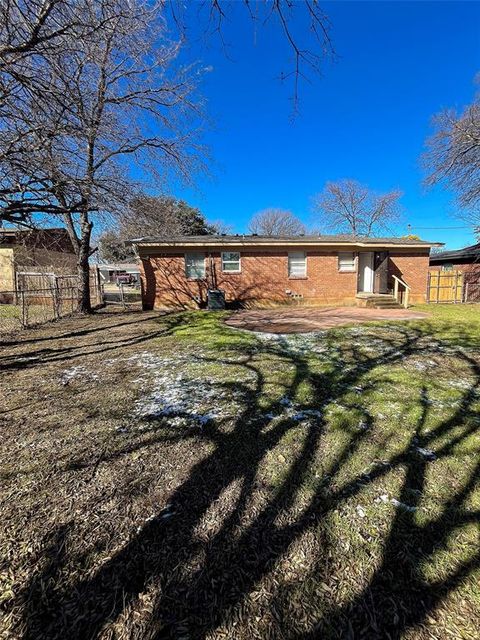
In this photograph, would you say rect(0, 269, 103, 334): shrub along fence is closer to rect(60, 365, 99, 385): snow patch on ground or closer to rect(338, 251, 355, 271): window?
rect(60, 365, 99, 385): snow patch on ground

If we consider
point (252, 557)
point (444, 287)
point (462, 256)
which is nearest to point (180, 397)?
point (252, 557)

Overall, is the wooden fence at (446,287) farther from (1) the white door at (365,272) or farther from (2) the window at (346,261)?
(2) the window at (346,261)

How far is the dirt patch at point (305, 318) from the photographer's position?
9.16 metres

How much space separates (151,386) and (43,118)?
184 inches

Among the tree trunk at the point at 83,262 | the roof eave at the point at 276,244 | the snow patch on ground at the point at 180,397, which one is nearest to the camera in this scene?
the snow patch on ground at the point at 180,397

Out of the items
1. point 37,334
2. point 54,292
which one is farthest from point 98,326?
point 54,292

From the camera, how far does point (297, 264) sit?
1406cm

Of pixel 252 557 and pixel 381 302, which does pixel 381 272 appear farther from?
pixel 252 557

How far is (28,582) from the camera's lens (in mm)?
1678

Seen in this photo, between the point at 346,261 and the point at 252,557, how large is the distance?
14.0 meters

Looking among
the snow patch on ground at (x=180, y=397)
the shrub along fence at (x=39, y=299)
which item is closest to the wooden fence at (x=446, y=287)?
the snow patch on ground at (x=180, y=397)

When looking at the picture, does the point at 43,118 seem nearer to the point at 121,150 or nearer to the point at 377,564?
the point at 121,150

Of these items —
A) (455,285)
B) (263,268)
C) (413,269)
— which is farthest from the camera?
(455,285)

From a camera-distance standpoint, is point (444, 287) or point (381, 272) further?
point (444, 287)
